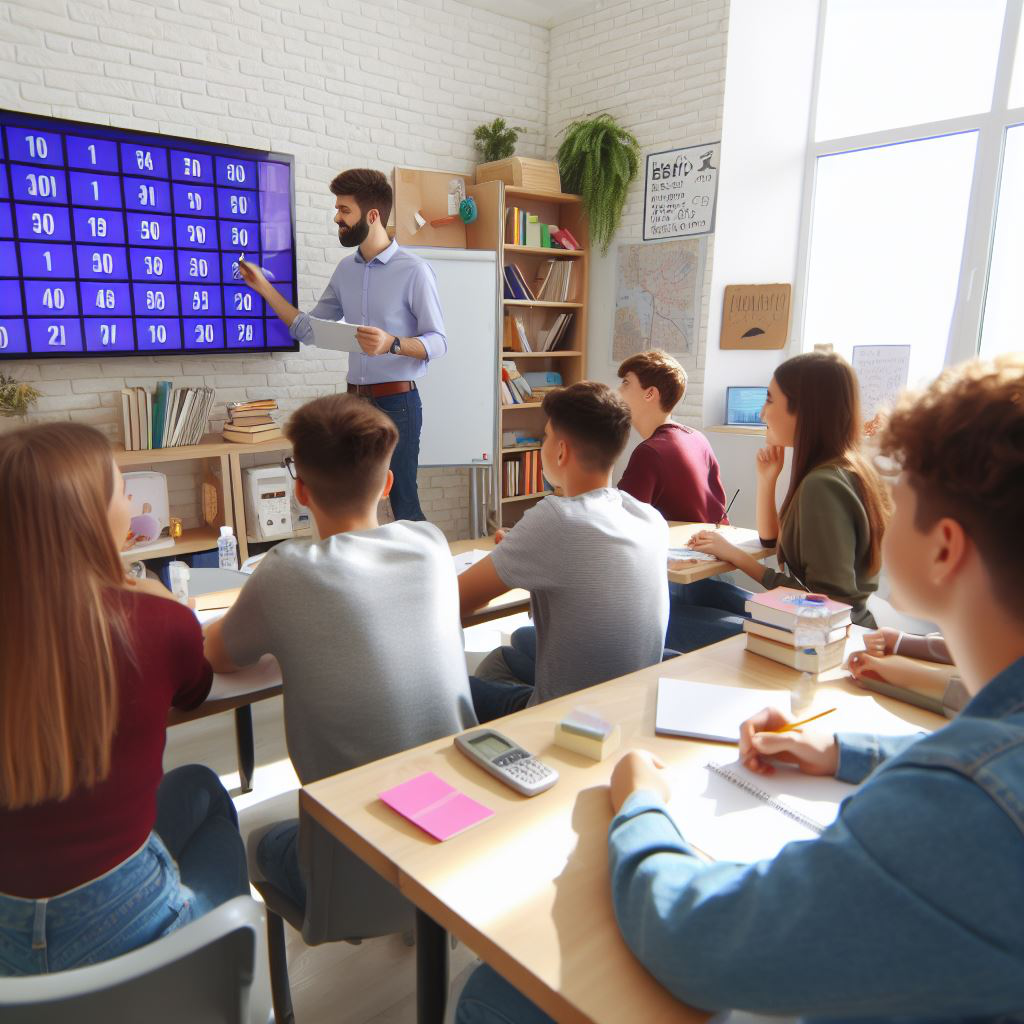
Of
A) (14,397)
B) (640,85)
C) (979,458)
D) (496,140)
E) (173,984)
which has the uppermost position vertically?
(640,85)

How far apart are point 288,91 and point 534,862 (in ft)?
15.1

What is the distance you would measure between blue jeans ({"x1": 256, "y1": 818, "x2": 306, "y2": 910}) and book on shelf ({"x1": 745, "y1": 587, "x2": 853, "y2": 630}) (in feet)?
3.20

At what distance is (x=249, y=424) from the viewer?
14.1ft

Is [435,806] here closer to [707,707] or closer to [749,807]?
Answer: [749,807]

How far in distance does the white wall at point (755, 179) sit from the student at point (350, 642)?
3.63 m

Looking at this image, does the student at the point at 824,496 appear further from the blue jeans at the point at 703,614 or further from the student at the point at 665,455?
the student at the point at 665,455

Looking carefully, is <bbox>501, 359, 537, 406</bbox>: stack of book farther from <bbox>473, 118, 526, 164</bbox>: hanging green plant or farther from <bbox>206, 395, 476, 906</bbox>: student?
<bbox>206, 395, 476, 906</bbox>: student

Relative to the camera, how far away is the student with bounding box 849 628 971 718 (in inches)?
54.7

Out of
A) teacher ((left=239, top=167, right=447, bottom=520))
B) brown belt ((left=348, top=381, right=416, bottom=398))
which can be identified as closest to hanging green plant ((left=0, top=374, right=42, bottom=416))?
teacher ((left=239, top=167, right=447, bottom=520))

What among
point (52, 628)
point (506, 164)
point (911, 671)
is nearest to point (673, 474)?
point (911, 671)

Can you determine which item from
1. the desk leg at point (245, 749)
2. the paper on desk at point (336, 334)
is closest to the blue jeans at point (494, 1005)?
the desk leg at point (245, 749)

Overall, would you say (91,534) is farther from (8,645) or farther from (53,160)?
(53,160)

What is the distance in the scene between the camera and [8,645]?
39.9 inches

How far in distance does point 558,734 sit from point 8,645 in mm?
760
